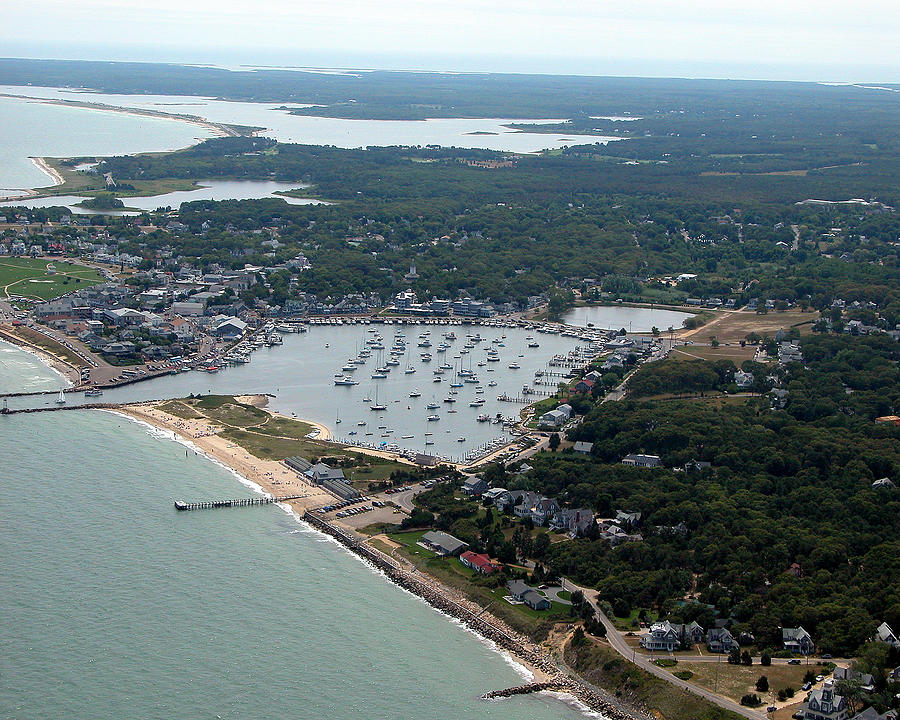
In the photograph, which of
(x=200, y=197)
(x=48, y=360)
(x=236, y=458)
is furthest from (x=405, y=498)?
(x=200, y=197)

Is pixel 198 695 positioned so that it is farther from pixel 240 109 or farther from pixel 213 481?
pixel 240 109

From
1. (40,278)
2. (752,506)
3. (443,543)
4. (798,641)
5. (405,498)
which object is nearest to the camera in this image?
(798,641)

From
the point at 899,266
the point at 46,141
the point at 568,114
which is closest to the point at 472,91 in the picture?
the point at 568,114

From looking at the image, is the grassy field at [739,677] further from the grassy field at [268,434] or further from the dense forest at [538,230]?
the dense forest at [538,230]

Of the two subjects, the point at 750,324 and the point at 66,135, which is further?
the point at 66,135

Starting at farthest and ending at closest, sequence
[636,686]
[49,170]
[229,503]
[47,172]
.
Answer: [49,170] → [47,172] → [229,503] → [636,686]

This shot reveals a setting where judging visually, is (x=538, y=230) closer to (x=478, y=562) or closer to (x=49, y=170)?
(x=49, y=170)

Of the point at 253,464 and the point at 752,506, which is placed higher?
the point at 752,506
